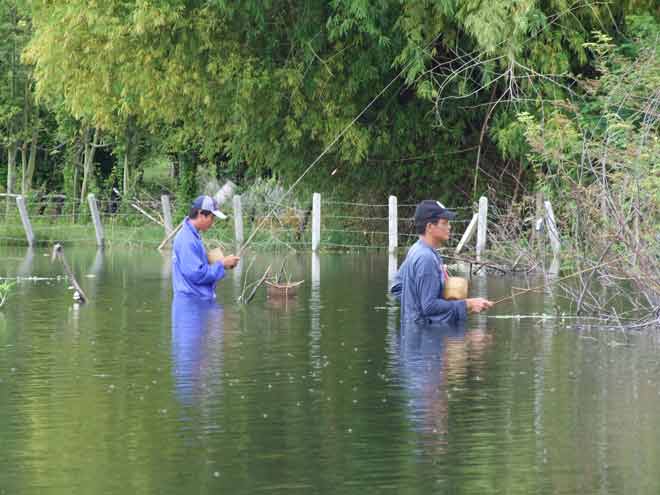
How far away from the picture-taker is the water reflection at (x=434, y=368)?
11922mm

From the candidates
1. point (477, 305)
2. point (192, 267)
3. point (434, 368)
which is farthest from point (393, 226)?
point (434, 368)

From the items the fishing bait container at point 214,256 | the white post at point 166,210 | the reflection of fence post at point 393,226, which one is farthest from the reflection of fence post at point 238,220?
the fishing bait container at point 214,256

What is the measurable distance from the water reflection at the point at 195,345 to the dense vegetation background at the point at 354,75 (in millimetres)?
10045

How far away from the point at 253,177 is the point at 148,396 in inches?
1328

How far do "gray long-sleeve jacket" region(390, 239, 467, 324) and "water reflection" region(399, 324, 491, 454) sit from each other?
0.25 metres

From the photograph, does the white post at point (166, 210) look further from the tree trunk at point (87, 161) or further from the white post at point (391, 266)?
the tree trunk at point (87, 161)

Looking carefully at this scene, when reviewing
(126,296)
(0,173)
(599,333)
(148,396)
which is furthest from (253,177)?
(148,396)

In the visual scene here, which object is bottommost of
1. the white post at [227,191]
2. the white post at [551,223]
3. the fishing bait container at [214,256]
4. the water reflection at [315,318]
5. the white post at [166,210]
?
the water reflection at [315,318]

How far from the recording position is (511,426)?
39.1 ft

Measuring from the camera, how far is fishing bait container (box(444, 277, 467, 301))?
54.1ft

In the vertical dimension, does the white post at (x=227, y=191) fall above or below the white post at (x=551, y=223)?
above

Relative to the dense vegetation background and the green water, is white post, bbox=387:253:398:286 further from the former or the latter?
the green water

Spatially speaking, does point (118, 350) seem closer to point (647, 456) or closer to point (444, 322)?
point (444, 322)

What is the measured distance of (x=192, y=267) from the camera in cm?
1847
